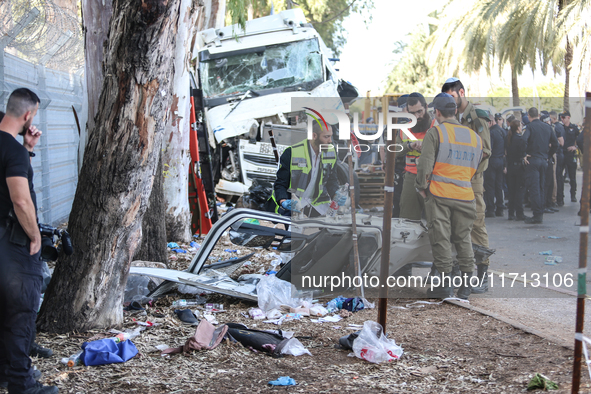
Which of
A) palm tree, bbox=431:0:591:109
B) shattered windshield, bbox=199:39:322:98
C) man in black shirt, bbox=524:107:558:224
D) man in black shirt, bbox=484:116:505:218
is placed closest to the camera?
man in black shirt, bbox=484:116:505:218

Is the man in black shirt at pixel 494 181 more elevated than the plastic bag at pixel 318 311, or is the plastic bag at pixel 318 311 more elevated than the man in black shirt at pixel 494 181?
the man in black shirt at pixel 494 181

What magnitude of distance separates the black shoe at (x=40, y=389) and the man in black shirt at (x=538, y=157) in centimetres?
521

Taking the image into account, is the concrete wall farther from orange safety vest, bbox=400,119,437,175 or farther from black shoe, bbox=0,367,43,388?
orange safety vest, bbox=400,119,437,175

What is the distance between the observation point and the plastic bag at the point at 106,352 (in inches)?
135

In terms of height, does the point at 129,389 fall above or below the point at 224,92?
below

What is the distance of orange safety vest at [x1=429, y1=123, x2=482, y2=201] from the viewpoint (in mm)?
4949

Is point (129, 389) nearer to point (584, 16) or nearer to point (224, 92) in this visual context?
point (224, 92)

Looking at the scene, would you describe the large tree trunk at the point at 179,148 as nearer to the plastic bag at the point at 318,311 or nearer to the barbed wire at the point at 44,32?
the barbed wire at the point at 44,32

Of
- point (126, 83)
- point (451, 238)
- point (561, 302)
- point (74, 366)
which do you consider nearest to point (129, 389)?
point (74, 366)

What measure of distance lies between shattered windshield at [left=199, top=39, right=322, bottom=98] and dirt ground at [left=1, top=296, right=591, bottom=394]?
8168 mm

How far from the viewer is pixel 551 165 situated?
6.52 metres

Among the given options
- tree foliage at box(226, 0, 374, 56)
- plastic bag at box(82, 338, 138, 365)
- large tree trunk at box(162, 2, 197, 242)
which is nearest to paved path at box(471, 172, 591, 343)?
plastic bag at box(82, 338, 138, 365)

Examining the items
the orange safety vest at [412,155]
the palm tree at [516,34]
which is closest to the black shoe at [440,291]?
the orange safety vest at [412,155]

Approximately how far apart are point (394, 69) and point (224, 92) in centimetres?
2901
